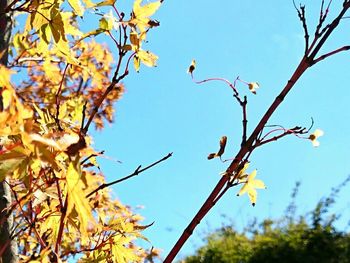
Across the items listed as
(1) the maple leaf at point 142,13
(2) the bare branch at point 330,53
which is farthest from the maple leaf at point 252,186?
(1) the maple leaf at point 142,13

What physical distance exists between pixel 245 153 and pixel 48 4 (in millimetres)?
627

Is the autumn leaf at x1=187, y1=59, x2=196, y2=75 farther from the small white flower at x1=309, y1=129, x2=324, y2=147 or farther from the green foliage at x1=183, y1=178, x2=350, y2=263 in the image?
the green foliage at x1=183, y1=178, x2=350, y2=263

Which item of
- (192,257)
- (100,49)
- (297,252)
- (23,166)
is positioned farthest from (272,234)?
(23,166)

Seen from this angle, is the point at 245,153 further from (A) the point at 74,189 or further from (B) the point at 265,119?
(A) the point at 74,189

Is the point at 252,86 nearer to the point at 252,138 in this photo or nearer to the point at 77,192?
the point at 252,138

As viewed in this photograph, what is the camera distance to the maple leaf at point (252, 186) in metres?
1.19

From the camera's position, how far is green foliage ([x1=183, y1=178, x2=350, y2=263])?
6.12 m

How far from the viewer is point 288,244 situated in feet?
20.7

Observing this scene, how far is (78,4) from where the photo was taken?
1.26 metres

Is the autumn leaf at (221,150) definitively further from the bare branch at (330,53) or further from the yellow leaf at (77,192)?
the yellow leaf at (77,192)

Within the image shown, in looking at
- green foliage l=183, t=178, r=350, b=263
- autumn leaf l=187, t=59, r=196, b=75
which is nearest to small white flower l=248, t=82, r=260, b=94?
autumn leaf l=187, t=59, r=196, b=75

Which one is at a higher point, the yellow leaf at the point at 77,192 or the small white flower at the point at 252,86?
the small white flower at the point at 252,86

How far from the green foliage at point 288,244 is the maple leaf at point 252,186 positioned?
518 cm

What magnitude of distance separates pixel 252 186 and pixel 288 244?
539cm
